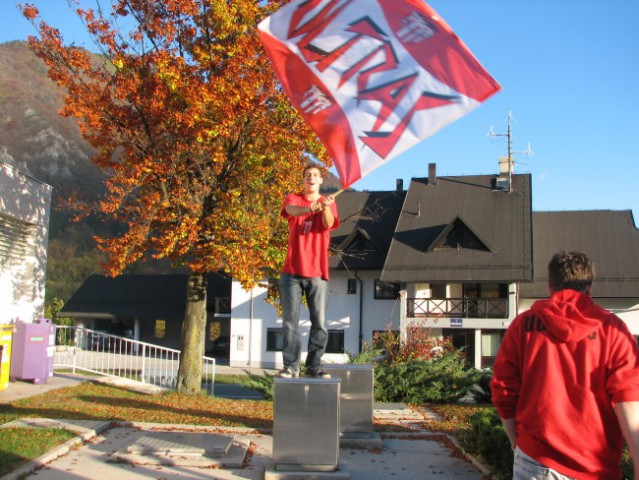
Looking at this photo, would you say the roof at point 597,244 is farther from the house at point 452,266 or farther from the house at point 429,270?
the house at point 429,270

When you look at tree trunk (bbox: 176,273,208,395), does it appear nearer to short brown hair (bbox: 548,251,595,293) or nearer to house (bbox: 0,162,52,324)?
house (bbox: 0,162,52,324)

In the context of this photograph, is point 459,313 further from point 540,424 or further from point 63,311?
point 540,424

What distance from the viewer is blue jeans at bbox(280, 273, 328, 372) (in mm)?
7648

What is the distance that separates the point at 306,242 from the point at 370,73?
1.94 m

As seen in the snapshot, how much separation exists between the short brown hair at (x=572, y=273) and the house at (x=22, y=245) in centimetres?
1355

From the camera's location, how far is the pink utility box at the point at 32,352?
14562 mm

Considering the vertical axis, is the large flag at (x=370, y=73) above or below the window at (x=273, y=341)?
above

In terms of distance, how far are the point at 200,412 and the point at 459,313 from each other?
25.8 m

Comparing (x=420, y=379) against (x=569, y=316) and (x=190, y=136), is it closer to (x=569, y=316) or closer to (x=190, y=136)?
(x=190, y=136)

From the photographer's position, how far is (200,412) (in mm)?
11039

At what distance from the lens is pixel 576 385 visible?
3.59 m

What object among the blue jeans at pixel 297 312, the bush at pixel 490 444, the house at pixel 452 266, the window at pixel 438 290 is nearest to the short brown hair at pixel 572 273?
the bush at pixel 490 444

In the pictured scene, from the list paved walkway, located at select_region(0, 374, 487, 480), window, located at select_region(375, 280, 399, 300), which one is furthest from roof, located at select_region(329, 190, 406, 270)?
paved walkway, located at select_region(0, 374, 487, 480)

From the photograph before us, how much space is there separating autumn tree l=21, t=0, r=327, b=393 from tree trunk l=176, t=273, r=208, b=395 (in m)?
0.02
